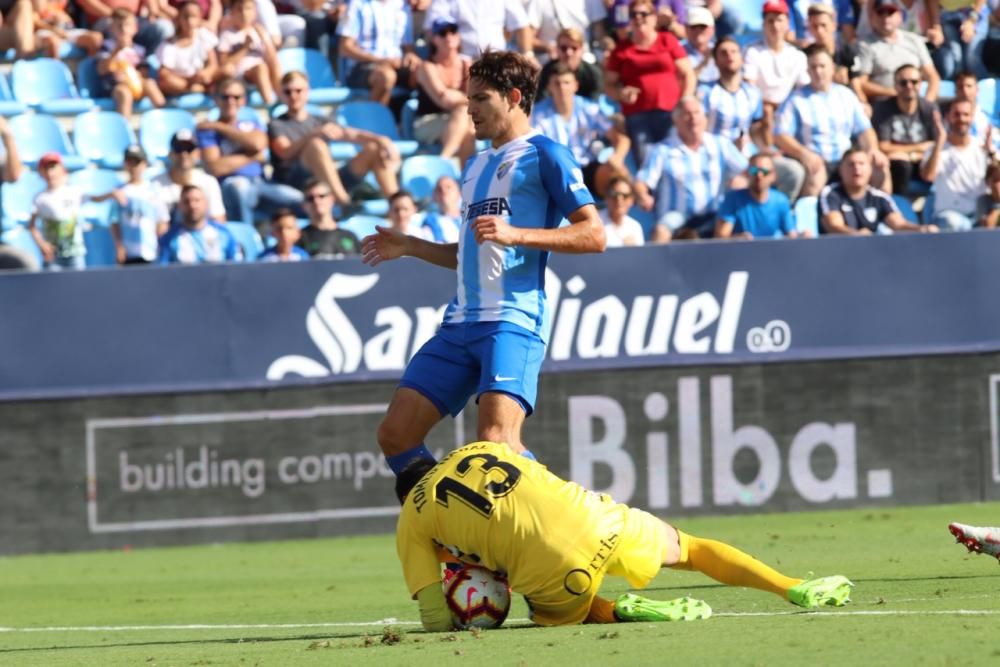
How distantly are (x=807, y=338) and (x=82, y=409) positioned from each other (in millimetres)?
5288

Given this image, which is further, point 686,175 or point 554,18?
point 554,18

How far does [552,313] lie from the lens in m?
12.6

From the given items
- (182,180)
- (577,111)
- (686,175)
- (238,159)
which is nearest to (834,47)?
(577,111)

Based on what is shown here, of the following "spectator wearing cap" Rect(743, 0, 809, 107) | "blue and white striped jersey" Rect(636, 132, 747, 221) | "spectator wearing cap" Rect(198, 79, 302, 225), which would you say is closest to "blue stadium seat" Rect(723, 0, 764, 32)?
"spectator wearing cap" Rect(743, 0, 809, 107)

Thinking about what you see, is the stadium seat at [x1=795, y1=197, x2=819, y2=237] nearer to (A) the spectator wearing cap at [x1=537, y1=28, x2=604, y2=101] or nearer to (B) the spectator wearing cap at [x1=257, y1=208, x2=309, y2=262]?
(A) the spectator wearing cap at [x1=537, y1=28, x2=604, y2=101]

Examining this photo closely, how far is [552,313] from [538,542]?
6.43 metres

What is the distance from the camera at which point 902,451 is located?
12.9m

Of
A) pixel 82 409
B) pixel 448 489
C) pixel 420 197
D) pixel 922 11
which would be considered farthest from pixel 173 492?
pixel 922 11

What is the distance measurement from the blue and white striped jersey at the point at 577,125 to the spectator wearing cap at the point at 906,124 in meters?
2.49

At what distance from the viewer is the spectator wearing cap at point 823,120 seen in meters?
14.9

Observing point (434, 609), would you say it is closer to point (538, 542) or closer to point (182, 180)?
point (538, 542)

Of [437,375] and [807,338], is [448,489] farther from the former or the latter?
[807,338]

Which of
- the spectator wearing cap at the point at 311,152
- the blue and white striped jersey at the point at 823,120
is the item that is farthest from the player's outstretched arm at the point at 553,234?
the blue and white striped jersey at the point at 823,120

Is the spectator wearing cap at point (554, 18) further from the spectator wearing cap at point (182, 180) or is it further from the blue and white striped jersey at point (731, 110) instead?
the spectator wearing cap at point (182, 180)
